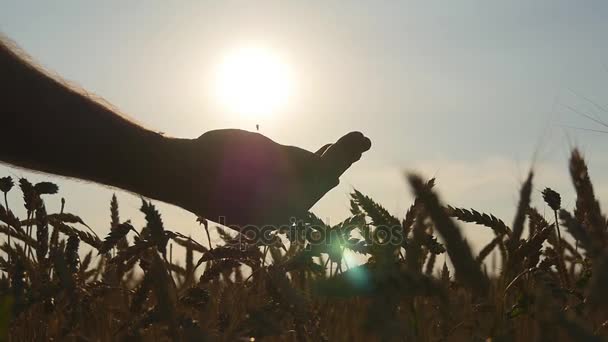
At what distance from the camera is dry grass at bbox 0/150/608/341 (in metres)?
0.80

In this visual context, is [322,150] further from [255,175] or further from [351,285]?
[351,285]

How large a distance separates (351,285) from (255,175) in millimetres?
2637

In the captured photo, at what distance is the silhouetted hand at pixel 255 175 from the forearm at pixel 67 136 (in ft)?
0.65

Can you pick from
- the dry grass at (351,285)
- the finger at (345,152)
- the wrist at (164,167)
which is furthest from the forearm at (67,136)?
the finger at (345,152)

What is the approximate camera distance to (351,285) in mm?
729

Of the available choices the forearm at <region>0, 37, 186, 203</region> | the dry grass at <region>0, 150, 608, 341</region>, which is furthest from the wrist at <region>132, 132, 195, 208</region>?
the dry grass at <region>0, 150, 608, 341</region>

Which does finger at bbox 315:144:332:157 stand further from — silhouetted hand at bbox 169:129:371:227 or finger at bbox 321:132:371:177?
finger at bbox 321:132:371:177

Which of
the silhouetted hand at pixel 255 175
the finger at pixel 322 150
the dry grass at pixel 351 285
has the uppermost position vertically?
the finger at pixel 322 150

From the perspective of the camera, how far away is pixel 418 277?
845mm

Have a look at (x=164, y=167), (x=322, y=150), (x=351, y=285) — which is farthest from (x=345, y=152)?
(x=351, y=285)

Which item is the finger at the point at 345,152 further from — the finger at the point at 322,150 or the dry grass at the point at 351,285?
the dry grass at the point at 351,285

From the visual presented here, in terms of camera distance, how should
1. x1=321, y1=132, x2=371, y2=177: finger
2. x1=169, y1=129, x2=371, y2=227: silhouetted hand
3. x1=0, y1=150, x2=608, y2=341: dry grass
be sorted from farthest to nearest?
x1=169, y1=129, x2=371, y2=227: silhouetted hand → x1=321, y1=132, x2=371, y2=177: finger → x1=0, y1=150, x2=608, y2=341: dry grass

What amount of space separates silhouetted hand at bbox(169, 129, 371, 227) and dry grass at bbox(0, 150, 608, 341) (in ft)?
1.26

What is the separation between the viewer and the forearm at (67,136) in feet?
10.2
